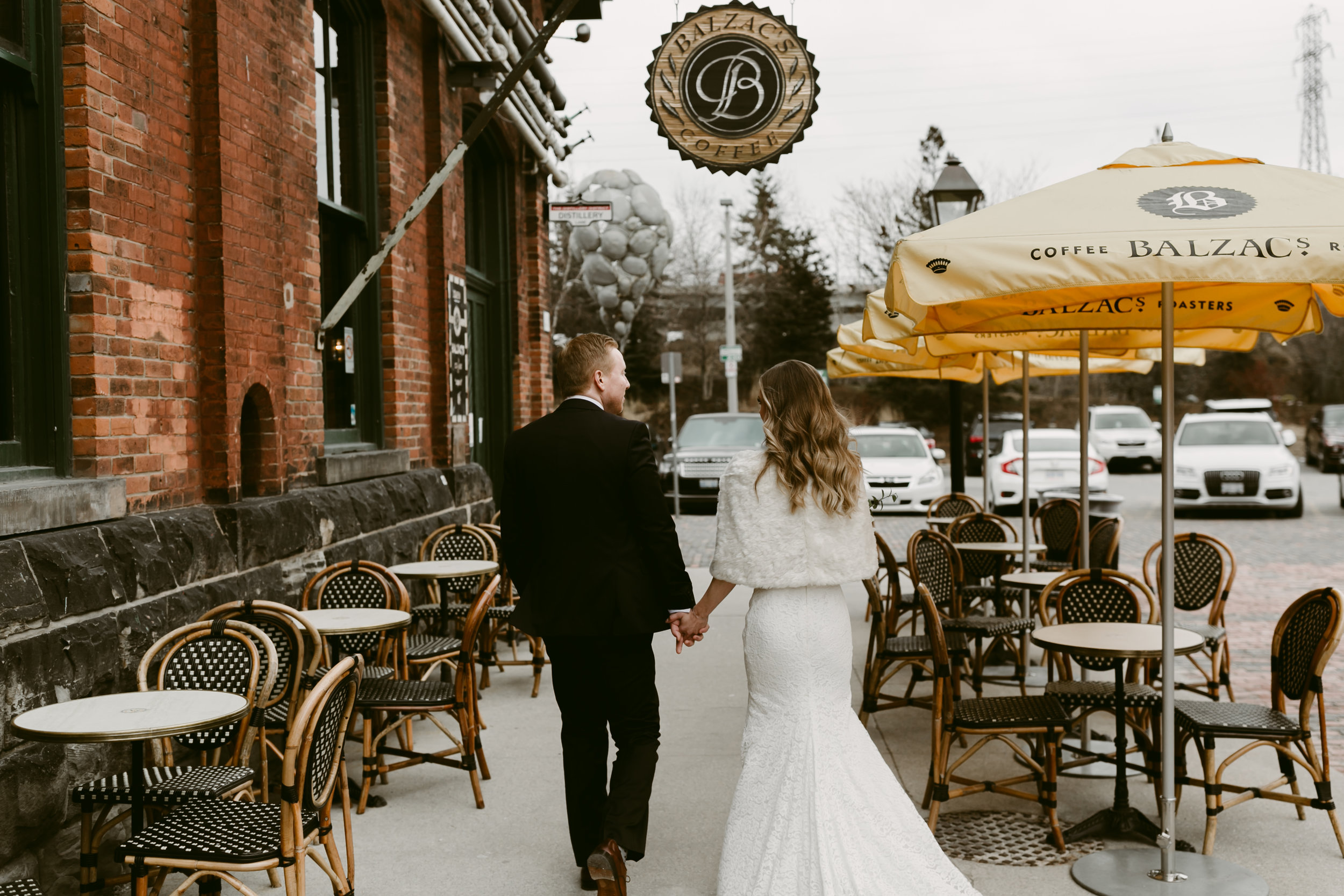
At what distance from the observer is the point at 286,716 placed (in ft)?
16.1

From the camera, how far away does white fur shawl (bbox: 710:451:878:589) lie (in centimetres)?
394

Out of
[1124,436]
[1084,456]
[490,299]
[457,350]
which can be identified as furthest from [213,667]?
[1124,436]

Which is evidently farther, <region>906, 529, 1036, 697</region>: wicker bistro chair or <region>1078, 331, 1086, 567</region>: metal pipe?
<region>906, 529, 1036, 697</region>: wicker bistro chair

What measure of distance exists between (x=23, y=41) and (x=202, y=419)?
6.14ft

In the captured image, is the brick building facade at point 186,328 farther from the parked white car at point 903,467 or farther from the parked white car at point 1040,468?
the parked white car at point 903,467

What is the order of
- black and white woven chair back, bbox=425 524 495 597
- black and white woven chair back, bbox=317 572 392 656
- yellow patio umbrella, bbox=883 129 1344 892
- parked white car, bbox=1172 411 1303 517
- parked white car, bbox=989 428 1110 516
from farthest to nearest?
parked white car, bbox=1172 411 1303 517, parked white car, bbox=989 428 1110 516, black and white woven chair back, bbox=425 524 495 597, black and white woven chair back, bbox=317 572 392 656, yellow patio umbrella, bbox=883 129 1344 892

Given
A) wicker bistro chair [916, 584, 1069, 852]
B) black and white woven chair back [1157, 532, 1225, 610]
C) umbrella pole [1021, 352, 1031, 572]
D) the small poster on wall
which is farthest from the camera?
the small poster on wall

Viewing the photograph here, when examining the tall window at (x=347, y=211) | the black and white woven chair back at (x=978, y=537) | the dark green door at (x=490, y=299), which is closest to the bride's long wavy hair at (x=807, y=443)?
the tall window at (x=347, y=211)

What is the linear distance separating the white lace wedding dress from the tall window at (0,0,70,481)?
2685 millimetres

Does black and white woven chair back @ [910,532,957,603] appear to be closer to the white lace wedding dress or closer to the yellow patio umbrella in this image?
the yellow patio umbrella

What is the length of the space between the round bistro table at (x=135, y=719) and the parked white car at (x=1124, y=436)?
27.3 metres

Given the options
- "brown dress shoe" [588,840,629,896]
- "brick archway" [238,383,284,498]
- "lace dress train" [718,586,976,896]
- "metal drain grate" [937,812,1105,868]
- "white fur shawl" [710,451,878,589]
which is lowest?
"metal drain grate" [937,812,1105,868]

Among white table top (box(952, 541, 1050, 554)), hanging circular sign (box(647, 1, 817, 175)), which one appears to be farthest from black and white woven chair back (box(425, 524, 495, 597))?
white table top (box(952, 541, 1050, 554))

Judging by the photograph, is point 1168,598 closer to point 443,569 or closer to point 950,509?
point 443,569
